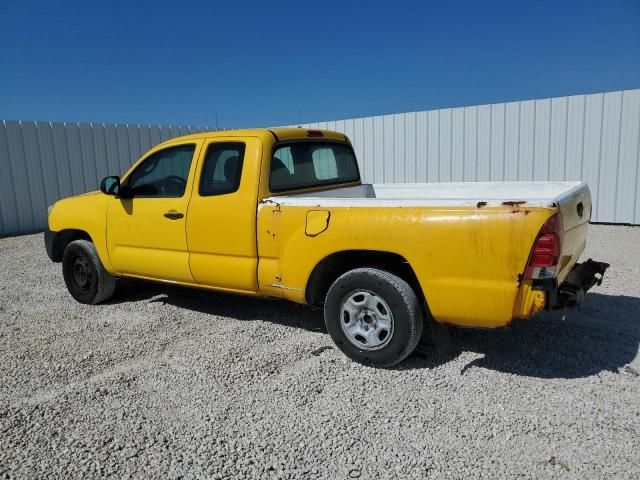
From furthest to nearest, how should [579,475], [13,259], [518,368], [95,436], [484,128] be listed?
1. [484,128]
2. [13,259]
3. [518,368]
4. [95,436]
5. [579,475]

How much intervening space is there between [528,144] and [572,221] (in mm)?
8029

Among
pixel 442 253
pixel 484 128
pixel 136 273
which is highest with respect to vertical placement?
pixel 484 128

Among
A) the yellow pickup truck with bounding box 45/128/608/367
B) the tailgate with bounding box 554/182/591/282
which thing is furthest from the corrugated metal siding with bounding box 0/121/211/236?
the tailgate with bounding box 554/182/591/282

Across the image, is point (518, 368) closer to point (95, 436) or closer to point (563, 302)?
point (563, 302)

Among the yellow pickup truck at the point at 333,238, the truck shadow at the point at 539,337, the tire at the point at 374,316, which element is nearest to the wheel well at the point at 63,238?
the yellow pickup truck at the point at 333,238

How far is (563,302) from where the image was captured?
10.9ft

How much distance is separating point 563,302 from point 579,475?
3.85 feet

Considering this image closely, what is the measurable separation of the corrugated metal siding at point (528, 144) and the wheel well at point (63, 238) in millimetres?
8195

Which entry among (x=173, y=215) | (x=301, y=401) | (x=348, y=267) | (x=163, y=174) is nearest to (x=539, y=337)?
(x=348, y=267)

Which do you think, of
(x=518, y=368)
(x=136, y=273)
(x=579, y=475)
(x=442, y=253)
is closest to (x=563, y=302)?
(x=518, y=368)

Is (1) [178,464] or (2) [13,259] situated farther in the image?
(2) [13,259]

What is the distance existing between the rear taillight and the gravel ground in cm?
84

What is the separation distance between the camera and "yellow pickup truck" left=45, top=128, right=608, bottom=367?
311cm

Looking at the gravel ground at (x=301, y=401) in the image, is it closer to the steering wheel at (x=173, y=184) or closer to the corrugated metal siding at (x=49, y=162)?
the steering wheel at (x=173, y=184)
